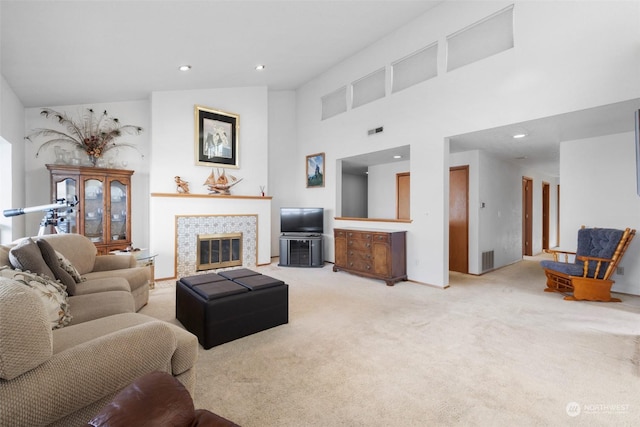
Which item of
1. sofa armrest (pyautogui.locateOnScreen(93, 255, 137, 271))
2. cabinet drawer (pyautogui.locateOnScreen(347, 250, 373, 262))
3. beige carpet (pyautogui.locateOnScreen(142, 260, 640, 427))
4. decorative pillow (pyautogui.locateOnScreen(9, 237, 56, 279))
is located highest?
decorative pillow (pyautogui.locateOnScreen(9, 237, 56, 279))

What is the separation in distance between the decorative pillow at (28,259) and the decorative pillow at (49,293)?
0.17 meters

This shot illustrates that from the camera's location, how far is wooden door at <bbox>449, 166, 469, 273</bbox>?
17.1ft

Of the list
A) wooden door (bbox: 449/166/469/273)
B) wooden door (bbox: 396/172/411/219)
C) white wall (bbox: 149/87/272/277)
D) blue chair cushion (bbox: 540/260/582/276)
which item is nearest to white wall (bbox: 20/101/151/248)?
white wall (bbox: 149/87/272/277)

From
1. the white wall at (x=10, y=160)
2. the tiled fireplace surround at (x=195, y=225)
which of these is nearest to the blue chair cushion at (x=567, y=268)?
the tiled fireplace surround at (x=195, y=225)

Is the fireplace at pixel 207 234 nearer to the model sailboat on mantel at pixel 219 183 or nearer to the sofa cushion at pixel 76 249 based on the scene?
the model sailboat on mantel at pixel 219 183

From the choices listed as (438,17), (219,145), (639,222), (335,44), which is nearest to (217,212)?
(219,145)

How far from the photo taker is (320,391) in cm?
181

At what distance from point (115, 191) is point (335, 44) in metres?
4.30

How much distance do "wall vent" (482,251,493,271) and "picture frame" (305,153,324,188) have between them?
3.30m

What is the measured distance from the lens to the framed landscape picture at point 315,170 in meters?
6.10

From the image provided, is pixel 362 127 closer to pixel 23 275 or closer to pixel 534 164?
pixel 534 164

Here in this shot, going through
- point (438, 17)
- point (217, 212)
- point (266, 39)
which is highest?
point (438, 17)

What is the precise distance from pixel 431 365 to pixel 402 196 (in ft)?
14.7

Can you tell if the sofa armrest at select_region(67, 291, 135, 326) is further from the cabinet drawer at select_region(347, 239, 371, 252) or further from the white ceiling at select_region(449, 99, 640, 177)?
the white ceiling at select_region(449, 99, 640, 177)
